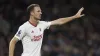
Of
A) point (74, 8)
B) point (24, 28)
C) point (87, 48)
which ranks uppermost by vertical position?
point (24, 28)

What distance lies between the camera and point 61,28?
453 inches

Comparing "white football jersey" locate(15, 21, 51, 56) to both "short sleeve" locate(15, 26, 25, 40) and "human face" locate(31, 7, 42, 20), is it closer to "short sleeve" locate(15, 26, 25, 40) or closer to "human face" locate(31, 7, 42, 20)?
"short sleeve" locate(15, 26, 25, 40)

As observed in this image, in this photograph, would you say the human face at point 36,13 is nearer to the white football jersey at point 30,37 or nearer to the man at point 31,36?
the man at point 31,36

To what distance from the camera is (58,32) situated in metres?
11.3

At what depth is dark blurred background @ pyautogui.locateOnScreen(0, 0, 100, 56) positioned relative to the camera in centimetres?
1069

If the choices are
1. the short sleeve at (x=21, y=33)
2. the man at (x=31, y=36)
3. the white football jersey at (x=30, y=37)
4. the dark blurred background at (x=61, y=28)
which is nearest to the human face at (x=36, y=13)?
the man at (x=31, y=36)

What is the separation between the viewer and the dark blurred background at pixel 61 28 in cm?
1069

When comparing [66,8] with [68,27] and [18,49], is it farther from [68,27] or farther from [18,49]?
[18,49]

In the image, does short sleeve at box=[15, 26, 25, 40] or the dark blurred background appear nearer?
short sleeve at box=[15, 26, 25, 40]

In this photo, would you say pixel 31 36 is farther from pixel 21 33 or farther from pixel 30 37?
pixel 21 33

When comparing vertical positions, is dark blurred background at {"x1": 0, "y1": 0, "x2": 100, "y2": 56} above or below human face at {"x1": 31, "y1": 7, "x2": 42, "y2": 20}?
below

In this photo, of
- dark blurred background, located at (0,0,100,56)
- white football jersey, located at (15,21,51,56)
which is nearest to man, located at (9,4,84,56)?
white football jersey, located at (15,21,51,56)

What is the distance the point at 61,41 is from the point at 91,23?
1.61m

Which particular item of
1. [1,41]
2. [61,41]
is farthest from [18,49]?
[61,41]
